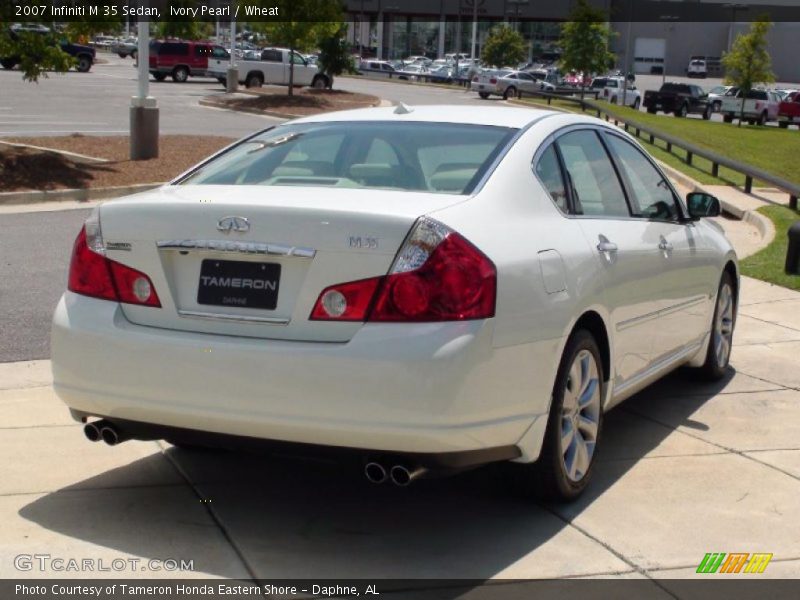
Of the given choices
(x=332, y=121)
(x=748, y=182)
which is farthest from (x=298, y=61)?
(x=332, y=121)

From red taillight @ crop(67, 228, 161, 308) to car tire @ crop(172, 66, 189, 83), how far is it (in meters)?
53.7

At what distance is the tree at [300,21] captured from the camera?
1512 inches

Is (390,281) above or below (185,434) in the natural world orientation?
above

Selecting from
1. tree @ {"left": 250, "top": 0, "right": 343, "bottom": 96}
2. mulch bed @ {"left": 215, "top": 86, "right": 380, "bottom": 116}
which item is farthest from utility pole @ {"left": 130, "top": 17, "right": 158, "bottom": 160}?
tree @ {"left": 250, "top": 0, "right": 343, "bottom": 96}

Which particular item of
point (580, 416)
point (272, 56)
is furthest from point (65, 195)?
point (272, 56)

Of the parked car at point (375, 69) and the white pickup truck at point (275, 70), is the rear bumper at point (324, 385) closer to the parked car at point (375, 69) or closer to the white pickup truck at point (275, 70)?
the white pickup truck at point (275, 70)

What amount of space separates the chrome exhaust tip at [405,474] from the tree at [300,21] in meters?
35.2

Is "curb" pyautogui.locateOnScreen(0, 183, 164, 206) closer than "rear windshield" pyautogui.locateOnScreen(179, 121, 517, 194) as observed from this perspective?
No

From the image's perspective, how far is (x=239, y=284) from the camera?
14.9 feet

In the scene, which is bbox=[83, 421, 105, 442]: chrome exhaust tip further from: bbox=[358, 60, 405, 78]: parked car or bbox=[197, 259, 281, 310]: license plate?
bbox=[358, 60, 405, 78]: parked car

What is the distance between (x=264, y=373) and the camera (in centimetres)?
441

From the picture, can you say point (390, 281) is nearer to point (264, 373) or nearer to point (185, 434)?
point (264, 373)

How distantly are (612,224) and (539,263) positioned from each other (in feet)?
3.57

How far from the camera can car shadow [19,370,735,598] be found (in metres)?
4.54
